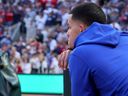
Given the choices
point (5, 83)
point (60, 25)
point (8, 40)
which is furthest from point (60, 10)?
point (5, 83)

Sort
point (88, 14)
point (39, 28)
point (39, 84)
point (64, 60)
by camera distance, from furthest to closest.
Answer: point (39, 28) → point (39, 84) → point (64, 60) → point (88, 14)

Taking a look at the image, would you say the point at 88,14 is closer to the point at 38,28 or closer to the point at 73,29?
the point at 73,29

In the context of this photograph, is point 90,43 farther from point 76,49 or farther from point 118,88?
point 118,88

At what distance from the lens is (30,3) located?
2036 cm

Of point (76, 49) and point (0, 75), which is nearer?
point (76, 49)

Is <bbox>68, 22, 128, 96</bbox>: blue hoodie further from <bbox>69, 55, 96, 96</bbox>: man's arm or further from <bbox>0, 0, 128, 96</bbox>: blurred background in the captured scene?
<bbox>0, 0, 128, 96</bbox>: blurred background

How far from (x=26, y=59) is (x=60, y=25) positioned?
368 cm

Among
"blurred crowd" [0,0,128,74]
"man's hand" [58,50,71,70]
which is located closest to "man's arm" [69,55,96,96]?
"man's hand" [58,50,71,70]

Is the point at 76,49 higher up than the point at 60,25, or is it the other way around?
the point at 76,49

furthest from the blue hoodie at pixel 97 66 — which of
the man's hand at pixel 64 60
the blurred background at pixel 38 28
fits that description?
the blurred background at pixel 38 28

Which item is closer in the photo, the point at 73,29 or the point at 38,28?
the point at 73,29

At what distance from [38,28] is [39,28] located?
0.13ft

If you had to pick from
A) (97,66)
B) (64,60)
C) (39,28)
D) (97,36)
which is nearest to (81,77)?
(97,66)

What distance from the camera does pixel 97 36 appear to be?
252 centimetres
